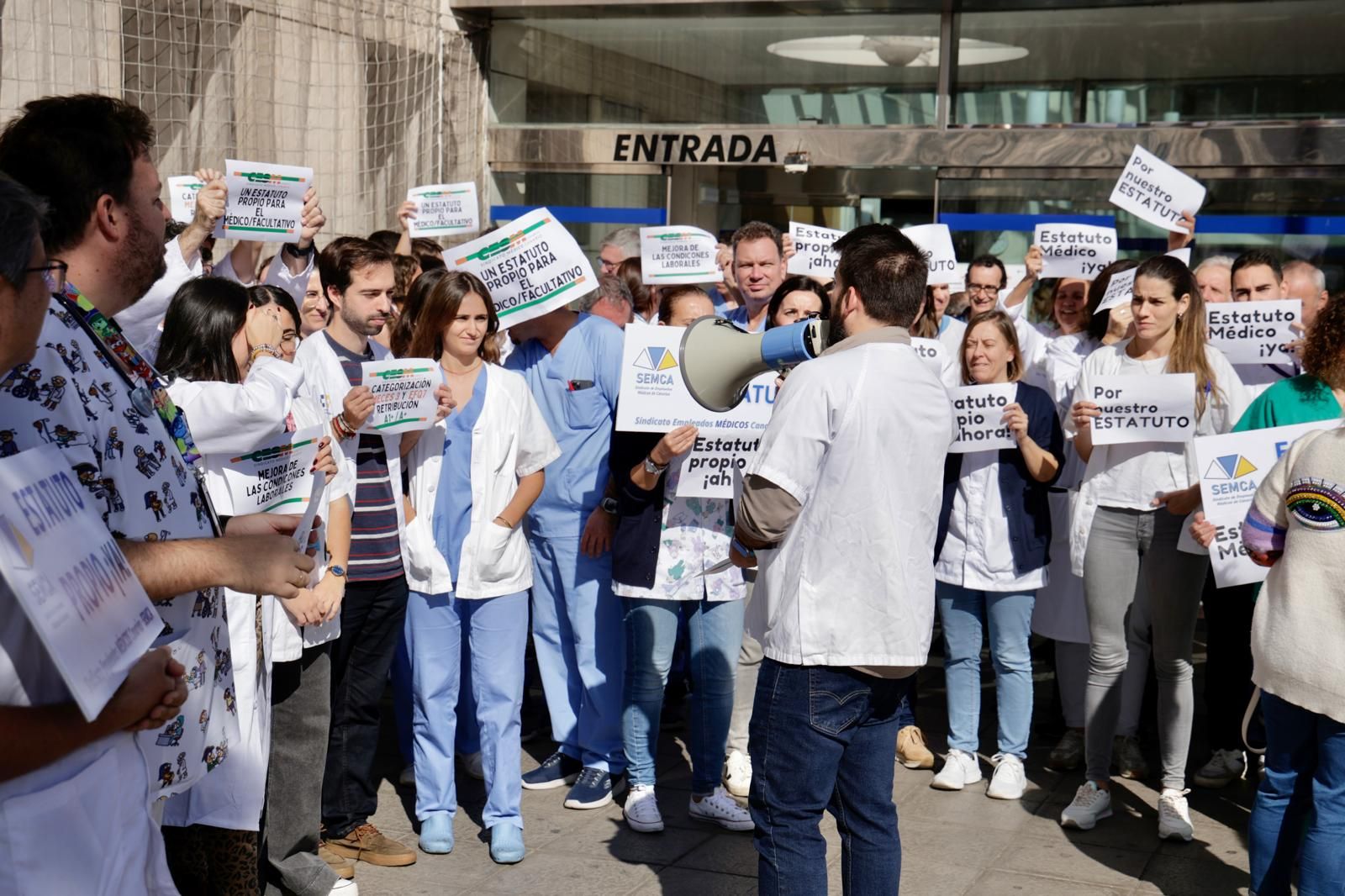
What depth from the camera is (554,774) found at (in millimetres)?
5891

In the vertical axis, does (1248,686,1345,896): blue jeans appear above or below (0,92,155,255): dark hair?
below

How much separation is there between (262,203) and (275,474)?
2459 mm

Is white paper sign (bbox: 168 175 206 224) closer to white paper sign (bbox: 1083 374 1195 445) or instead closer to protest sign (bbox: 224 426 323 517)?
protest sign (bbox: 224 426 323 517)

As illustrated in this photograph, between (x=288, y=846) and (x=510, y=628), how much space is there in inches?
43.3

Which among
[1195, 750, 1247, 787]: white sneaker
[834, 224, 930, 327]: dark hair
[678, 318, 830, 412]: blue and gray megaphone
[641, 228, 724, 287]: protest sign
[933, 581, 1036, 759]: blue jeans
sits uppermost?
[641, 228, 724, 287]: protest sign

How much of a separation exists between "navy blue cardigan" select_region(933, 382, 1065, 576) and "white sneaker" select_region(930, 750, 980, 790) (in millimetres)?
838

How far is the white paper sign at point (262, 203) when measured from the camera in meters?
5.77

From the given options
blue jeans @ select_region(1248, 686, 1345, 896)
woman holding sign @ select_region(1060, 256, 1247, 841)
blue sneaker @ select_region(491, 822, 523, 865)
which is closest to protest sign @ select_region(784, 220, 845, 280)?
woman holding sign @ select_region(1060, 256, 1247, 841)

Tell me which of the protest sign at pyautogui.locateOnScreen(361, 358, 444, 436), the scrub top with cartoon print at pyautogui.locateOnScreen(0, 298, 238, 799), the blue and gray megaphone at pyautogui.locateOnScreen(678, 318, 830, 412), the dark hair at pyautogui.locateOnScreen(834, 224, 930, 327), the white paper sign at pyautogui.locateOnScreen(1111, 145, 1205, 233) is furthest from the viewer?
the white paper sign at pyautogui.locateOnScreen(1111, 145, 1205, 233)

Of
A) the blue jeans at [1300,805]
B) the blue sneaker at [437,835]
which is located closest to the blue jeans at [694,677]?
the blue sneaker at [437,835]

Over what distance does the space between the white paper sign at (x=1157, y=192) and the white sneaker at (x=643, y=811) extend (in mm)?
4031

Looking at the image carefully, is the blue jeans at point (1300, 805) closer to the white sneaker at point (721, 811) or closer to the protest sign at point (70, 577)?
the white sneaker at point (721, 811)

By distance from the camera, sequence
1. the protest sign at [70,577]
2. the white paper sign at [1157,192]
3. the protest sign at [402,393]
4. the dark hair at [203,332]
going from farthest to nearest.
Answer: the white paper sign at [1157,192] → the protest sign at [402,393] → the dark hair at [203,332] → the protest sign at [70,577]

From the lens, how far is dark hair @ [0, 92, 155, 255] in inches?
91.6
